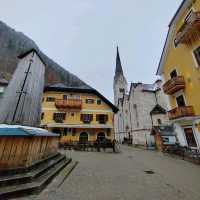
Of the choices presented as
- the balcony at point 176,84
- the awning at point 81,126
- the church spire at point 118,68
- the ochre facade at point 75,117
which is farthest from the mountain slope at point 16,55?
the balcony at point 176,84

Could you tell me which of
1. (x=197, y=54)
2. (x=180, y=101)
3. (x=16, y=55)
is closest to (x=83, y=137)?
(x=180, y=101)

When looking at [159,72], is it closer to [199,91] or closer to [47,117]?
[199,91]

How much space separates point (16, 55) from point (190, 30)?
63.8 m

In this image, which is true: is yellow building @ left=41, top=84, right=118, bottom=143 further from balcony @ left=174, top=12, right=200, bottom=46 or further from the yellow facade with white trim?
balcony @ left=174, top=12, right=200, bottom=46

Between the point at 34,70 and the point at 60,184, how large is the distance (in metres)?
8.12

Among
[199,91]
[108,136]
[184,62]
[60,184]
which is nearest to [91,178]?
[60,184]

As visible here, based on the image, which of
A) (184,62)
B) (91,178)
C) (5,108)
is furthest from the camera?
(184,62)

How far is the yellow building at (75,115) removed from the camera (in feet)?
59.4

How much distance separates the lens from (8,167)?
4.46 m

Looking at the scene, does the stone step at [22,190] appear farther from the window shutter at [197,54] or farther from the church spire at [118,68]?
the church spire at [118,68]

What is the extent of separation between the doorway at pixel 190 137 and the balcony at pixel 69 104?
13.5m

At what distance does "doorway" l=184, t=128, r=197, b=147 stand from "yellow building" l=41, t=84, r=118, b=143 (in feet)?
32.0

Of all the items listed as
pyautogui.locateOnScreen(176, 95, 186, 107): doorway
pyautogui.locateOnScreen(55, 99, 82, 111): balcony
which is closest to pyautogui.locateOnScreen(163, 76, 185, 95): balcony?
pyautogui.locateOnScreen(176, 95, 186, 107): doorway

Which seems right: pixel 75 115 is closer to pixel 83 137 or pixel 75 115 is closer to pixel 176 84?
pixel 83 137
